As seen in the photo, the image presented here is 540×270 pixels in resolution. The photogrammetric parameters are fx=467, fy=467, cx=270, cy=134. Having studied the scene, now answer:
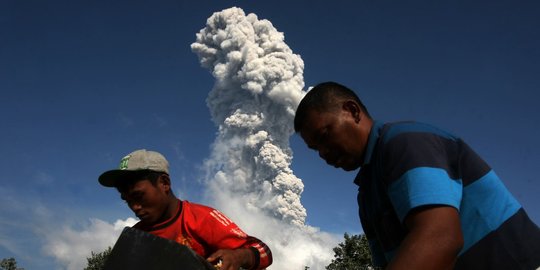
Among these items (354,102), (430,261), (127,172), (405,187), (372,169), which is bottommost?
(430,261)

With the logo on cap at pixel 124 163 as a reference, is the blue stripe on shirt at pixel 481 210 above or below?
below

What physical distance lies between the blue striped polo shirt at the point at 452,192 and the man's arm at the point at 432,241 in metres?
0.04

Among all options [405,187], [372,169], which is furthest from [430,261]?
[372,169]

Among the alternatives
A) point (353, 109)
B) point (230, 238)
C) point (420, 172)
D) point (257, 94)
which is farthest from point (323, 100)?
point (257, 94)

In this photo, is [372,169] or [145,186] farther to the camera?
[145,186]

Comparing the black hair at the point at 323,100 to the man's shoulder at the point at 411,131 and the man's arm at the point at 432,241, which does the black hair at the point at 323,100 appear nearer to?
the man's shoulder at the point at 411,131

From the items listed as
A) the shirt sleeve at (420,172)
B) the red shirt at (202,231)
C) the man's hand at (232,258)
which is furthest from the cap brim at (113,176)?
the shirt sleeve at (420,172)

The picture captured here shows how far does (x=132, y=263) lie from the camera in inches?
66.3

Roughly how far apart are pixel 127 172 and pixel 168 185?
1.05ft

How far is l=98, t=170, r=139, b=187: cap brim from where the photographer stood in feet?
10.1

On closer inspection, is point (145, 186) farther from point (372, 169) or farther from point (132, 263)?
point (372, 169)

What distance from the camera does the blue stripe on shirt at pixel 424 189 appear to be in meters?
1.41

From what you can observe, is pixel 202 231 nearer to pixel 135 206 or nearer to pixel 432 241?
pixel 135 206

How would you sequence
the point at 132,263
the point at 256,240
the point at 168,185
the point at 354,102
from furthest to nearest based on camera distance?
the point at 168,185
the point at 256,240
the point at 354,102
the point at 132,263
